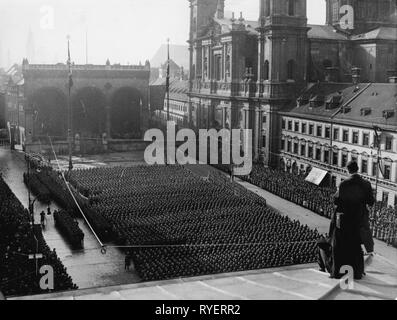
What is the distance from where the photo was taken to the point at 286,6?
6288 centimetres

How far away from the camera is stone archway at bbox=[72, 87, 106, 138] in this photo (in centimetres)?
8481

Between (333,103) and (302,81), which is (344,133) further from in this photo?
(302,81)

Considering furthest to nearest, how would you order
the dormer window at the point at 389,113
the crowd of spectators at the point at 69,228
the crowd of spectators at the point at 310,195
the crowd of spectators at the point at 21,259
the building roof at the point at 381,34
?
the building roof at the point at 381,34 → the dormer window at the point at 389,113 → the crowd of spectators at the point at 310,195 → the crowd of spectators at the point at 69,228 → the crowd of spectators at the point at 21,259

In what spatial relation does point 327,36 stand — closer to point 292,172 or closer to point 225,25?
point 225,25

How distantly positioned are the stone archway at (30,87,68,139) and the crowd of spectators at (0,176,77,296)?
4856 centimetres

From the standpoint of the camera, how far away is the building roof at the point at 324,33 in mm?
71562

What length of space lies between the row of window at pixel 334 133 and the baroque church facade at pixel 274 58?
3.06 m

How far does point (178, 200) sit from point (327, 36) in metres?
39.7

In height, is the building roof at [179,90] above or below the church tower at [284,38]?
below

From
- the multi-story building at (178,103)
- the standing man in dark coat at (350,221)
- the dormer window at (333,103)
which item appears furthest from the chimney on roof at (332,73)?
the standing man in dark coat at (350,221)

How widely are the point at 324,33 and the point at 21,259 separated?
5766 centimetres

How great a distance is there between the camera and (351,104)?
5250 cm

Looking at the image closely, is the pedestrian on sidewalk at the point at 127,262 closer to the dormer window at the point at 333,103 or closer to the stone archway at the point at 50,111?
the dormer window at the point at 333,103
